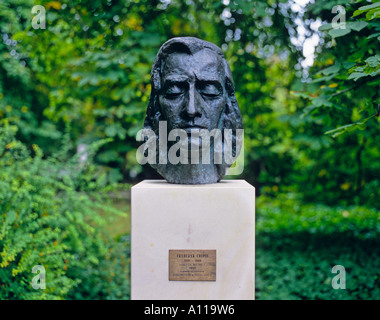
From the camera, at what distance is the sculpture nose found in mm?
2934

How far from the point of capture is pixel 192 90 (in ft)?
9.77

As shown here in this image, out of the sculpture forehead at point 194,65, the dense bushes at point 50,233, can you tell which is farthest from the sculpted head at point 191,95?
the dense bushes at point 50,233

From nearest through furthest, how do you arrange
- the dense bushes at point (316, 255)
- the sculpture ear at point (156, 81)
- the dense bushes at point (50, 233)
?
the sculpture ear at point (156, 81)
the dense bushes at point (50, 233)
the dense bushes at point (316, 255)

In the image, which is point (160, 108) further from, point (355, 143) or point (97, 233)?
point (355, 143)

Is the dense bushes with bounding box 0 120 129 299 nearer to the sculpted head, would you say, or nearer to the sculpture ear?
the sculpted head

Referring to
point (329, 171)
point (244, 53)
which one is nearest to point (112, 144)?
point (244, 53)

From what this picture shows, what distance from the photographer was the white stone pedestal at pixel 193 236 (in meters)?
2.87

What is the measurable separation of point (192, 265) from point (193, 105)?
48.6 inches

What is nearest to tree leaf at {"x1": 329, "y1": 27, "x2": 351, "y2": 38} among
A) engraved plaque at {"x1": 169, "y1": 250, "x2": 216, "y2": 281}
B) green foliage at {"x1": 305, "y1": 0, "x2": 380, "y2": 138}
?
green foliage at {"x1": 305, "y1": 0, "x2": 380, "y2": 138}


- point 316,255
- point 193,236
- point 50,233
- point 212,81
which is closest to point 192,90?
point 212,81

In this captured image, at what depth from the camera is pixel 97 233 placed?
4.78 meters

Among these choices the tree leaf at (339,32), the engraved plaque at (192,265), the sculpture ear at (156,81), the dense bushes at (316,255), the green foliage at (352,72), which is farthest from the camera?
the dense bushes at (316,255)

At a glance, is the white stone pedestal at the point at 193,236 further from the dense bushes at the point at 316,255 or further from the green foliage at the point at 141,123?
the dense bushes at the point at 316,255
